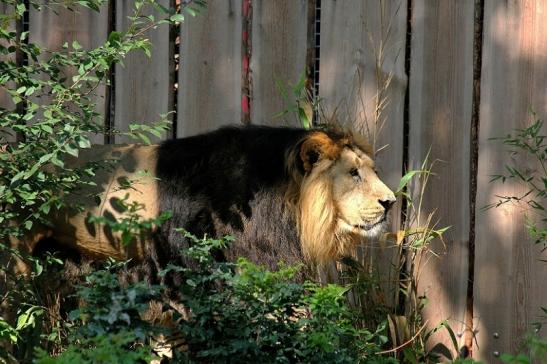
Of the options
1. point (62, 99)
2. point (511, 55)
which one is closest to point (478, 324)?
point (511, 55)

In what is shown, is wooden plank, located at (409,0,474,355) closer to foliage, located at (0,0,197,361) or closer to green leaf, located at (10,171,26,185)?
foliage, located at (0,0,197,361)

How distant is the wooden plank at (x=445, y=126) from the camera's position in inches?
234

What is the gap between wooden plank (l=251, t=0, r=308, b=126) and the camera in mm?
6027

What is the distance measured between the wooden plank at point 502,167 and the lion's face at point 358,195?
2.72ft

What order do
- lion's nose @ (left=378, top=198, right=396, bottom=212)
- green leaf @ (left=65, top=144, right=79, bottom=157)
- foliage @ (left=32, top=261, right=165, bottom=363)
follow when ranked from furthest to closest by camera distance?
1. lion's nose @ (left=378, top=198, right=396, bottom=212)
2. green leaf @ (left=65, top=144, right=79, bottom=157)
3. foliage @ (left=32, top=261, right=165, bottom=363)

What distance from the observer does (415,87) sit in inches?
236

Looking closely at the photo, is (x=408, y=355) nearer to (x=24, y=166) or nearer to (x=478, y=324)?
(x=478, y=324)

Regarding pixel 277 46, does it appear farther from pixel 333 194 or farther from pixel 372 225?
pixel 372 225

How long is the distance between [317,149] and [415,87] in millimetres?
952

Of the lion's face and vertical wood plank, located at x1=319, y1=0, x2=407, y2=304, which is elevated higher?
vertical wood plank, located at x1=319, y1=0, x2=407, y2=304

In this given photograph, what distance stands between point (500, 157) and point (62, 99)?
2.59 meters

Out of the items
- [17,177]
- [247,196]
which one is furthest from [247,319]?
[247,196]

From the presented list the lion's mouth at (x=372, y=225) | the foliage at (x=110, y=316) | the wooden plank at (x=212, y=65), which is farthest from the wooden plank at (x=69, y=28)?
the foliage at (x=110, y=316)

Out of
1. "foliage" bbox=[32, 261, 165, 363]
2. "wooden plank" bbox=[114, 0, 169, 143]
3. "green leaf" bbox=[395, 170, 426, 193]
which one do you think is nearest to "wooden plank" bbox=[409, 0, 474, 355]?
"green leaf" bbox=[395, 170, 426, 193]
